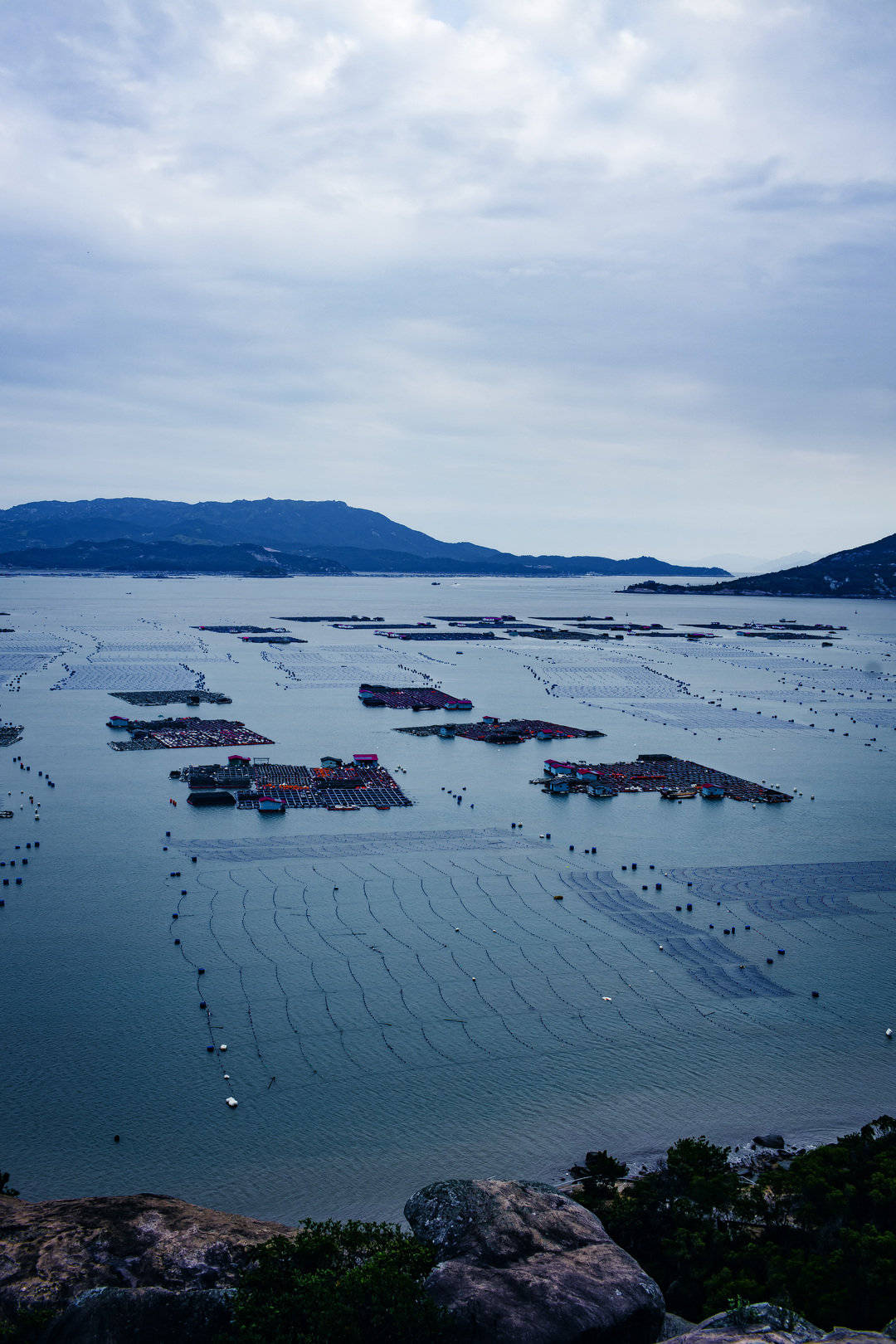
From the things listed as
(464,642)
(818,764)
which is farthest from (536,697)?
(464,642)

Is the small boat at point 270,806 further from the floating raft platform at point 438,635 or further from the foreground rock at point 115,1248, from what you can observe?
the floating raft platform at point 438,635

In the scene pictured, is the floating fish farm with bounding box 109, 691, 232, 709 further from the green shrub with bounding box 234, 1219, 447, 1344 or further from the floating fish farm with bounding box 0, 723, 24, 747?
the green shrub with bounding box 234, 1219, 447, 1344

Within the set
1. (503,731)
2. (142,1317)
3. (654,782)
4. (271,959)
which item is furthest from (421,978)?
(503,731)

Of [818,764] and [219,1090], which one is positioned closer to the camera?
[219,1090]

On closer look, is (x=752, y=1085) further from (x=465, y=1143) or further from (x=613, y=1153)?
(x=465, y=1143)

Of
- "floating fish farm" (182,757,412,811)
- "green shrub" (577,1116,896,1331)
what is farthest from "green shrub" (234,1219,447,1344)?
"floating fish farm" (182,757,412,811)

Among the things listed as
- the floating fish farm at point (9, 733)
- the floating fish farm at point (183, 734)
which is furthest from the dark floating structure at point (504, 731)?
the floating fish farm at point (9, 733)
